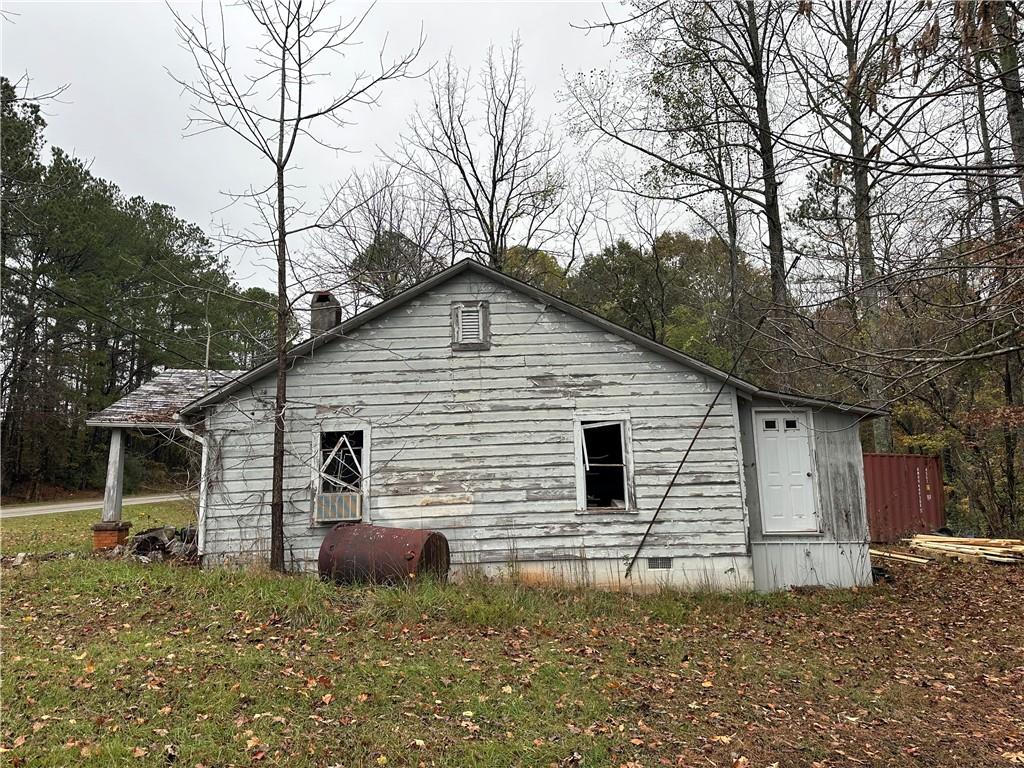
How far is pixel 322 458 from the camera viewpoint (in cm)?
1052

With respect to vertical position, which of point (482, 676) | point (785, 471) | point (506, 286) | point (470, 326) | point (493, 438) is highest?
point (506, 286)

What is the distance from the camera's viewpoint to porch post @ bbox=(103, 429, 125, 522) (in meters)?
12.5

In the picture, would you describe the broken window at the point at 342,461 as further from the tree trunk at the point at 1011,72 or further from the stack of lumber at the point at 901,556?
the stack of lumber at the point at 901,556

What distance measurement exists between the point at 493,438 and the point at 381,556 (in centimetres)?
270

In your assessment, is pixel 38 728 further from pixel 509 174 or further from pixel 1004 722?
pixel 509 174

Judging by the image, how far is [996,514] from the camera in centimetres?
1658

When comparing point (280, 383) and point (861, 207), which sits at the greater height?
point (861, 207)

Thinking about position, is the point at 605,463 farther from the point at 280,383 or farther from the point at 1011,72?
the point at 1011,72

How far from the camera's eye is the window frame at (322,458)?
34.1ft

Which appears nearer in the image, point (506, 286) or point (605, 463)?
point (506, 286)

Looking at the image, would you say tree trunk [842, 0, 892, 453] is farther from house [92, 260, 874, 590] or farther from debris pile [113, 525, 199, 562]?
debris pile [113, 525, 199, 562]

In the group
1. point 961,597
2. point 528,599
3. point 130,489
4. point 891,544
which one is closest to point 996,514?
point 891,544

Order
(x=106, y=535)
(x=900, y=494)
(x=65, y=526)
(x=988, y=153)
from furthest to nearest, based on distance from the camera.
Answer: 1. (x=65, y=526)
2. (x=900, y=494)
3. (x=106, y=535)
4. (x=988, y=153)

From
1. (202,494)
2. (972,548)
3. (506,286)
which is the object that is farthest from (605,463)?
(972,548)
